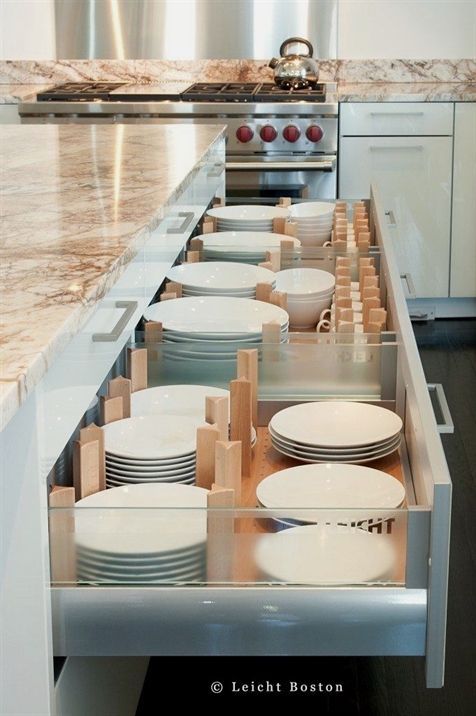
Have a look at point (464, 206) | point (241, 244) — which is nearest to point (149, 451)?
point (241, 244)

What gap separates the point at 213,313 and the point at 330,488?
→ 71 cm

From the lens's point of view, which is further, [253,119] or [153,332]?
[253,119]

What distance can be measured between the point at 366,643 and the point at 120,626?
0.91ft

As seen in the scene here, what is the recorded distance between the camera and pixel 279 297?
2162 millimetres

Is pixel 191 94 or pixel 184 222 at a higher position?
pixel 191 94

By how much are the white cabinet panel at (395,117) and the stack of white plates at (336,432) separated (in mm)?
3227

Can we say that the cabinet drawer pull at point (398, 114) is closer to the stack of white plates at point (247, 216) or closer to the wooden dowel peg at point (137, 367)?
the stack of white plates at point (247, 216)

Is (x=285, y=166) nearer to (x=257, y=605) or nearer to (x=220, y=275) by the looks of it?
Result: (x=220, y=275)

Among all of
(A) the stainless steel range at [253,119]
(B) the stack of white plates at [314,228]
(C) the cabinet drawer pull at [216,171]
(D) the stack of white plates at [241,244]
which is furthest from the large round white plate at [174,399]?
(A) the stainless steel range at [253,119]

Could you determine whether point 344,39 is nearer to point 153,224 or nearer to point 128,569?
point 153,224

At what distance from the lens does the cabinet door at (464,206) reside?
189 inches

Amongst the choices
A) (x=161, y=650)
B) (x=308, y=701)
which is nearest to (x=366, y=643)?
(x=161, y=650)

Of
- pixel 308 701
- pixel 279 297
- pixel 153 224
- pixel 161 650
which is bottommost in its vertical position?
pixel 308 701

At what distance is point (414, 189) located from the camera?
4914mm
